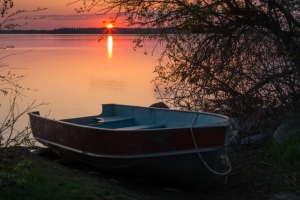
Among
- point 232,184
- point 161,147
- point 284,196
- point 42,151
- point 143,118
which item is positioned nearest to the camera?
point 284,196

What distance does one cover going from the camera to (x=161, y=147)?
8.27 metres

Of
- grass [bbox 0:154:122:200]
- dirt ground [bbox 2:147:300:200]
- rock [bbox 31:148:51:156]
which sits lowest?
rock [bbox 31:148:51:156]

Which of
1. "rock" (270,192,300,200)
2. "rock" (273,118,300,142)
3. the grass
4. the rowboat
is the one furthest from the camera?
"rock" (273,118,300,142)

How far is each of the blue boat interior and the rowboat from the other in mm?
21

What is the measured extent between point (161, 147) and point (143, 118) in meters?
3.17

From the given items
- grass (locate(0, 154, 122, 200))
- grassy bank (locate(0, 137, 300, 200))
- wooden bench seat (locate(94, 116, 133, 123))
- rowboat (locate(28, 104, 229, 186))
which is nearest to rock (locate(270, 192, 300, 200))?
grassy bank (locate(0, 137, 300, 200))

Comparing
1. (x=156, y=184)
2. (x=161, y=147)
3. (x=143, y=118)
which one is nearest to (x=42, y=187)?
(x=161, y=147)

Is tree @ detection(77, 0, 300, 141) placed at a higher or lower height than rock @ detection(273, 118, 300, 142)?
higher

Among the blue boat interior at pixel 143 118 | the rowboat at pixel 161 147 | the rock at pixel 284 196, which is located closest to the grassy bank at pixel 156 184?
the rock at pixel 284 196

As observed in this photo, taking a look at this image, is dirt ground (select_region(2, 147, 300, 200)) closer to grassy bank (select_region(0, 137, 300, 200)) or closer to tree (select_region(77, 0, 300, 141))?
grassy bank (select_region(0, 137, 300, 200))

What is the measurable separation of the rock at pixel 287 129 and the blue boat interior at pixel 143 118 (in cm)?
148

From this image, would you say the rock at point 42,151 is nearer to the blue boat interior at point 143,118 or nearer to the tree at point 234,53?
the blue boat interior at point 143,118

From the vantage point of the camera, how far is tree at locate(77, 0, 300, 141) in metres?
10.9

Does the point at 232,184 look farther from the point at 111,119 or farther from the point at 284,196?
the point at 111,119
